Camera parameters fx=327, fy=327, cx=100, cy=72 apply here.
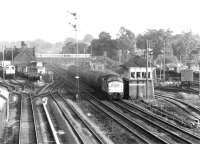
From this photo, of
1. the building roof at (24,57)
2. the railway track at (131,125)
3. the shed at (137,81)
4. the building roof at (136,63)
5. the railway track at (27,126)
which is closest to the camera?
the railway track at (131,125)

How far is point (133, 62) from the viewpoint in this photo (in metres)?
36.6

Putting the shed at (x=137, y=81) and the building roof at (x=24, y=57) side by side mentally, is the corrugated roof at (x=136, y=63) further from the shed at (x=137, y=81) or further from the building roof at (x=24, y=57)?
the building roof at (x=24, y=57)

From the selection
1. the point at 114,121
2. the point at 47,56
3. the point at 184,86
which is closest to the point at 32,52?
the point at 47,56

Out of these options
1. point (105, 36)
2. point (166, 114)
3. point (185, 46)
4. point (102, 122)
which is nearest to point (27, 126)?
point (102, 122)

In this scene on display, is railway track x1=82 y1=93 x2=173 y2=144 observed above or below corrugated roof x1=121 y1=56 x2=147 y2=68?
below

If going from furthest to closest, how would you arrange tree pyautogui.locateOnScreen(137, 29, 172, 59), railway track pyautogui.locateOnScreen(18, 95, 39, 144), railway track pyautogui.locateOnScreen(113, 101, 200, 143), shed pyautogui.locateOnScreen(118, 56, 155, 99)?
tree pyautogui.locateOnScreen(137, 29, 172, 59)
shed pyautogui.locateOnScreen(118, 56, 155, 99)
railway track pyautogui.locateOnScreen(18, 95, 39, 144)
railway track pyautogui.locateOnScreen(113, 101, 200, 143)

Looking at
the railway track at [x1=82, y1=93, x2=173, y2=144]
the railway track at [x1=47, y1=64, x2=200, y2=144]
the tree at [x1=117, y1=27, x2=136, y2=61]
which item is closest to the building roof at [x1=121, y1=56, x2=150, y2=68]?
the railway track at [x1=82, y1=93, x2=173, y2=144]

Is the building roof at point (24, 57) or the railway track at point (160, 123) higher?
the building roof at point (24, 57)

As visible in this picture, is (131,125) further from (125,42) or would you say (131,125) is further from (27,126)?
(125,42)

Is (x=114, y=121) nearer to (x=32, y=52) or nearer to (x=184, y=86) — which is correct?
(x=184, y=86)

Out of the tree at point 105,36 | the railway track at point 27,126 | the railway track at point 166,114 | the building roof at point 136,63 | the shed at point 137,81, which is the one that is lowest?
the railway track at point 27,126

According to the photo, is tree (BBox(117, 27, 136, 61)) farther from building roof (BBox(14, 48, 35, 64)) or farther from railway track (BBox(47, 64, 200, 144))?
railway track (BBox(47, 64, 200, 144))

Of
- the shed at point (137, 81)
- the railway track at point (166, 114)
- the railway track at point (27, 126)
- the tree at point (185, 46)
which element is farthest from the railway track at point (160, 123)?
the tree at point (185, 46)

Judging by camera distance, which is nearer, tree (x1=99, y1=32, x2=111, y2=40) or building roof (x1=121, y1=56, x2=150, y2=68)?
building roof (x1=121, y1=56, x2=150, y2=68)
